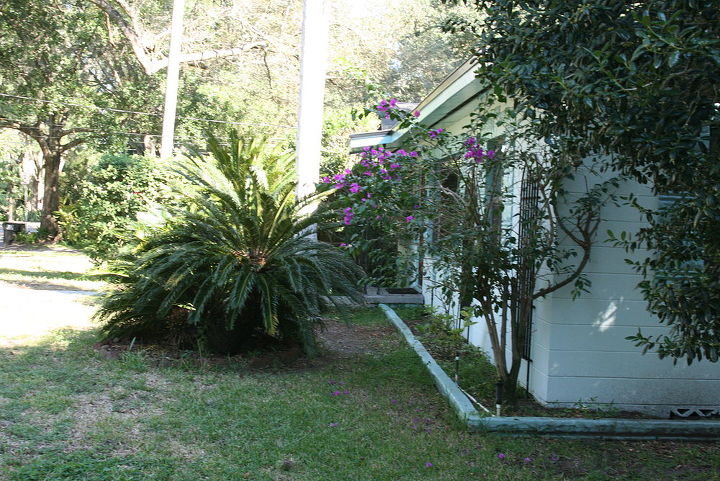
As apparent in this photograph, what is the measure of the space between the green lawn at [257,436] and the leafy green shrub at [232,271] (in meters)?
0.61

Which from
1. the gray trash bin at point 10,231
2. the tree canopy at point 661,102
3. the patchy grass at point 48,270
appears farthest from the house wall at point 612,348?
the gray trash bin at point 10,231

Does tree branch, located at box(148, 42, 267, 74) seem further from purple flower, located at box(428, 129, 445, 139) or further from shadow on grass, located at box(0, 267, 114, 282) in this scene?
purple flower, located at box(428, 129, 445, 139)

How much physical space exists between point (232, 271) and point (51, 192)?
71.7 ft

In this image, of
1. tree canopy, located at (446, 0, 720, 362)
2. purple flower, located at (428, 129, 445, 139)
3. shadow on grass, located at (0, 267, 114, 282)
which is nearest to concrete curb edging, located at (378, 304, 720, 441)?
tree canopy, located at (446, 0, 720, 362)

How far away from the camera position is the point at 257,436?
4742 millimetres

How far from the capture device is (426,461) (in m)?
4.45

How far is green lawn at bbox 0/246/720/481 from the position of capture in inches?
164

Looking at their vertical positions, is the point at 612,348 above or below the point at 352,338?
above

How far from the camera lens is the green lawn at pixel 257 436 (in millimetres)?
4172

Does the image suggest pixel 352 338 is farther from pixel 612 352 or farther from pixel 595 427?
pixel 595 427

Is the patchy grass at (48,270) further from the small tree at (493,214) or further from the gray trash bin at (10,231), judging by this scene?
the small tree at (493,214)

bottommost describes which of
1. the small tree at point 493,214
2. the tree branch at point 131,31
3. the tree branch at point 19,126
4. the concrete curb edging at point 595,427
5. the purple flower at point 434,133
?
the concrete curb edging at point 595,427

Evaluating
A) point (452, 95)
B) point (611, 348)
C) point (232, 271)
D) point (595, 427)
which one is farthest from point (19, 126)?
point (595, 427)

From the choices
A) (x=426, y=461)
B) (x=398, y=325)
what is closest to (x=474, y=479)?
(x=426, y=461)
